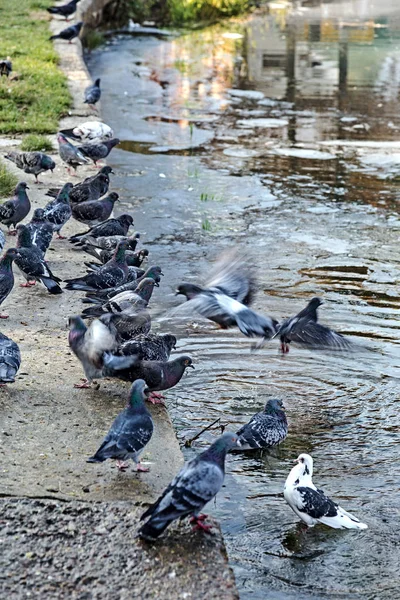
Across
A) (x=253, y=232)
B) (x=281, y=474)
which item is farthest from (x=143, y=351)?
(x=253, y=232)

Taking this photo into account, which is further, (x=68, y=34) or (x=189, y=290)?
(x=68, y=34)

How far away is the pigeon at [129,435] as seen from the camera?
4.86m

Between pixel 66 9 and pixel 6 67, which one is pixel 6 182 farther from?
pixel 66 9

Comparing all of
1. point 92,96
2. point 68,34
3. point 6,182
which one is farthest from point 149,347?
point 68,34

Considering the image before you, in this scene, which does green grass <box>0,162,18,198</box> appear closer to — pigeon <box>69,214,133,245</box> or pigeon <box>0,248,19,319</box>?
pigeon <box>69,214,133,245</box>

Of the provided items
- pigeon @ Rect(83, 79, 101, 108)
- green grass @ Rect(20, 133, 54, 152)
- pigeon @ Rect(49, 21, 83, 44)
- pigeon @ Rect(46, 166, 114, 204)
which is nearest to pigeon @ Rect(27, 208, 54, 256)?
pigeon @ Rect(46, 166, 114, 204)

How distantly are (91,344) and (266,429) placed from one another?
108 centimetres

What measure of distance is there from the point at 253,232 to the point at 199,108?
590 centimetres

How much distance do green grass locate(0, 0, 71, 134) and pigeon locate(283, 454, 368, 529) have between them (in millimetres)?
7695

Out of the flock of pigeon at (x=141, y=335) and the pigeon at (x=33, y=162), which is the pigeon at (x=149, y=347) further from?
the pigeon at (x=33, y=162)

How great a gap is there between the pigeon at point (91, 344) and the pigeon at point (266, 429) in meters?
0.88

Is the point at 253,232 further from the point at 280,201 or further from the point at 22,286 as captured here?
the point at 22,286

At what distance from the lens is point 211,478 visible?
15.0 feet

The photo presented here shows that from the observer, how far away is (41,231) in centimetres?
820
